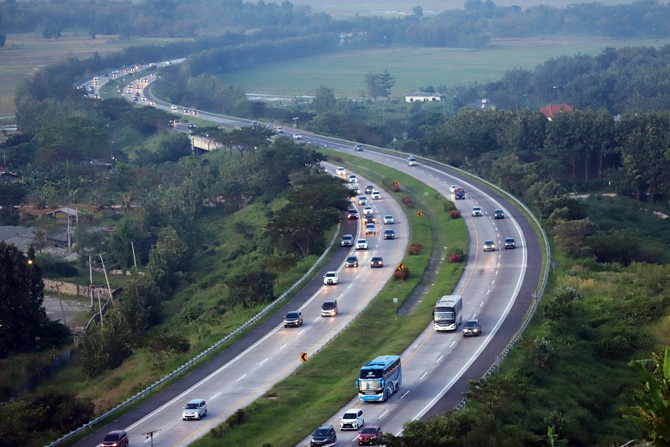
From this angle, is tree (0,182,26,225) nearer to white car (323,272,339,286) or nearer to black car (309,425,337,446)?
white car (323,272,339,286)

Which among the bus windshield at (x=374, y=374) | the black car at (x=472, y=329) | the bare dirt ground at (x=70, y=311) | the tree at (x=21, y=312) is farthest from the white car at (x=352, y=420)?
the bare dirt ground at (x=70, y=311)

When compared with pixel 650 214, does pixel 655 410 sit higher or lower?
higher

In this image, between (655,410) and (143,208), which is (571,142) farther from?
(655,410)

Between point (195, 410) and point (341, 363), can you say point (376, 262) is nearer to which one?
point (341, 363)

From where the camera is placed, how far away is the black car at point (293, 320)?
292ft

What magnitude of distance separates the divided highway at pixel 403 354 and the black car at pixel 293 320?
704mm

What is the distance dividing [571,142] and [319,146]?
45298mm

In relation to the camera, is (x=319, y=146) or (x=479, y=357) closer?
(x=479, y=357)

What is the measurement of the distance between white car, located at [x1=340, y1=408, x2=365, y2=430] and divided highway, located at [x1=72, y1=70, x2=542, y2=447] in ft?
2.33

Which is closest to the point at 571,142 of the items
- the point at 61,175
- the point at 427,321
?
the point at 61,175

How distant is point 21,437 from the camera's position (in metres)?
65.1

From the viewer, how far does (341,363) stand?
78562 millimetres

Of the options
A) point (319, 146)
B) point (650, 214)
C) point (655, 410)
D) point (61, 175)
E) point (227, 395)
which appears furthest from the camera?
point (319, 146)

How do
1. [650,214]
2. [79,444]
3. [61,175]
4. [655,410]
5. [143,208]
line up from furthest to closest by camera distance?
[61,175]
[143,208]
[650,214]
[79,444]
[655,410]
